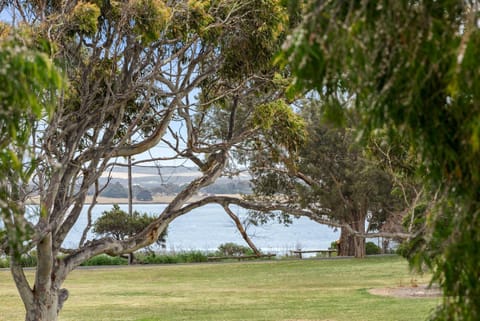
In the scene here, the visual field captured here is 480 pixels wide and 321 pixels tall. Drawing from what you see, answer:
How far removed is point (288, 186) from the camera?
3916 cm

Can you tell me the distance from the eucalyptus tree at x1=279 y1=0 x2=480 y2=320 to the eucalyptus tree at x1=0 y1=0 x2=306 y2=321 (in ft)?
26.7

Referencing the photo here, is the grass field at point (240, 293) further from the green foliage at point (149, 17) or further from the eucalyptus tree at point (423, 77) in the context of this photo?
the eucalyptus tree at point (423, 77)

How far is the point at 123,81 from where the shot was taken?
13.9 meters

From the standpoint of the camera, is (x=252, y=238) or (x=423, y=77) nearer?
(x=423, y=77)

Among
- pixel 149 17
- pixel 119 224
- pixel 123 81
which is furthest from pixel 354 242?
pixel 149 17

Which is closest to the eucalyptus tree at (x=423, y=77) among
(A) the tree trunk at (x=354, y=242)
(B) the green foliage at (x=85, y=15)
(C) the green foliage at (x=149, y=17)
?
(B) the green foliage at (x=85, y=15)

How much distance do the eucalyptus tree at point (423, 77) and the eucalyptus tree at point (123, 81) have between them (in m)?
8.15

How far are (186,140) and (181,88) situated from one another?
4.60ft

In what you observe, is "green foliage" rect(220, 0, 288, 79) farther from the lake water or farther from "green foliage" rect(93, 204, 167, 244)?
the lake water

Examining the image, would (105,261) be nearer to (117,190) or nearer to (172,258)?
(172,258)

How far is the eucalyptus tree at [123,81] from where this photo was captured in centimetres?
1246

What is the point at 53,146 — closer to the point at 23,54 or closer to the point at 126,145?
the point at 126,145

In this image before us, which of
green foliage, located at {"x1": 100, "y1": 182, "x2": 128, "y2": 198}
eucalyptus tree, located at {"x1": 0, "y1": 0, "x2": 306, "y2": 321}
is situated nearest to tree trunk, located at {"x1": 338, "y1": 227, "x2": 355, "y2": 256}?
green foliage, located at {"x1": 100, "y1": 182, "x2": 128, "y2": 198}

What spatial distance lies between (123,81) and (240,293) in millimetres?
12778
